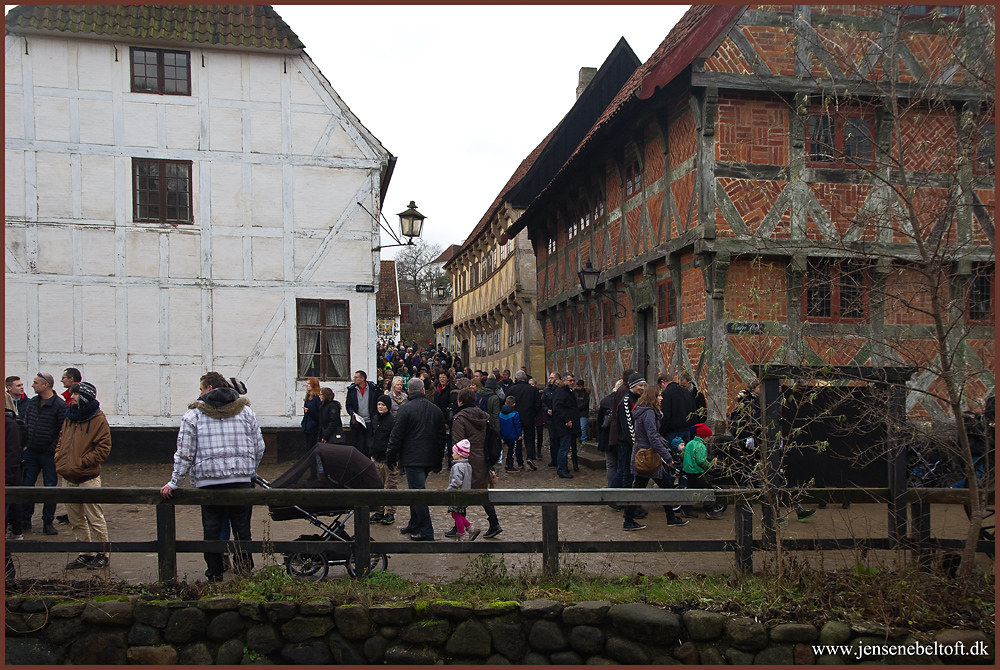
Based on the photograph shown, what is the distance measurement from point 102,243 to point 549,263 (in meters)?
12.8

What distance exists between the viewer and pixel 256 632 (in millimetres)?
5430

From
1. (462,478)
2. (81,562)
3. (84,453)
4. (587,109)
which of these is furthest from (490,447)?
(587,109)

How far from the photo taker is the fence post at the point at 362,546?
5.82m

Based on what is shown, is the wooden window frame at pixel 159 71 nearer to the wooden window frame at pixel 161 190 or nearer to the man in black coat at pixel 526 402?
the wooden window frame at pixel 161 190

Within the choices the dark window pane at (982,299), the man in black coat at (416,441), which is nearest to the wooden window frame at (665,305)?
the dark window pane at (982,299)

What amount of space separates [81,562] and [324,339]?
26.1 feet

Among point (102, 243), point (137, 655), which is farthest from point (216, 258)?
point (137, 655)

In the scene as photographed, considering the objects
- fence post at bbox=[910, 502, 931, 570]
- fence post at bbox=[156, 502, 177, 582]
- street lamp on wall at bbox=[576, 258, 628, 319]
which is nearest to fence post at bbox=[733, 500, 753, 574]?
fence post at bbox=[910, 502, 931, 570]

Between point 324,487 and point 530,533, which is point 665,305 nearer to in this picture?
point 530,533

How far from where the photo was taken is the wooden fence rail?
568cm

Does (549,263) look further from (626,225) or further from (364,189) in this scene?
(364,189)

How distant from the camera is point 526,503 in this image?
5.63 m

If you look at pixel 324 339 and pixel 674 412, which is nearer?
pixel 674 412

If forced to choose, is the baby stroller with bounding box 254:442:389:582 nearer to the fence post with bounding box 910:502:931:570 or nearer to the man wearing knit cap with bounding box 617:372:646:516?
the man wearing knit cap with bounding box 617:372:646:516
